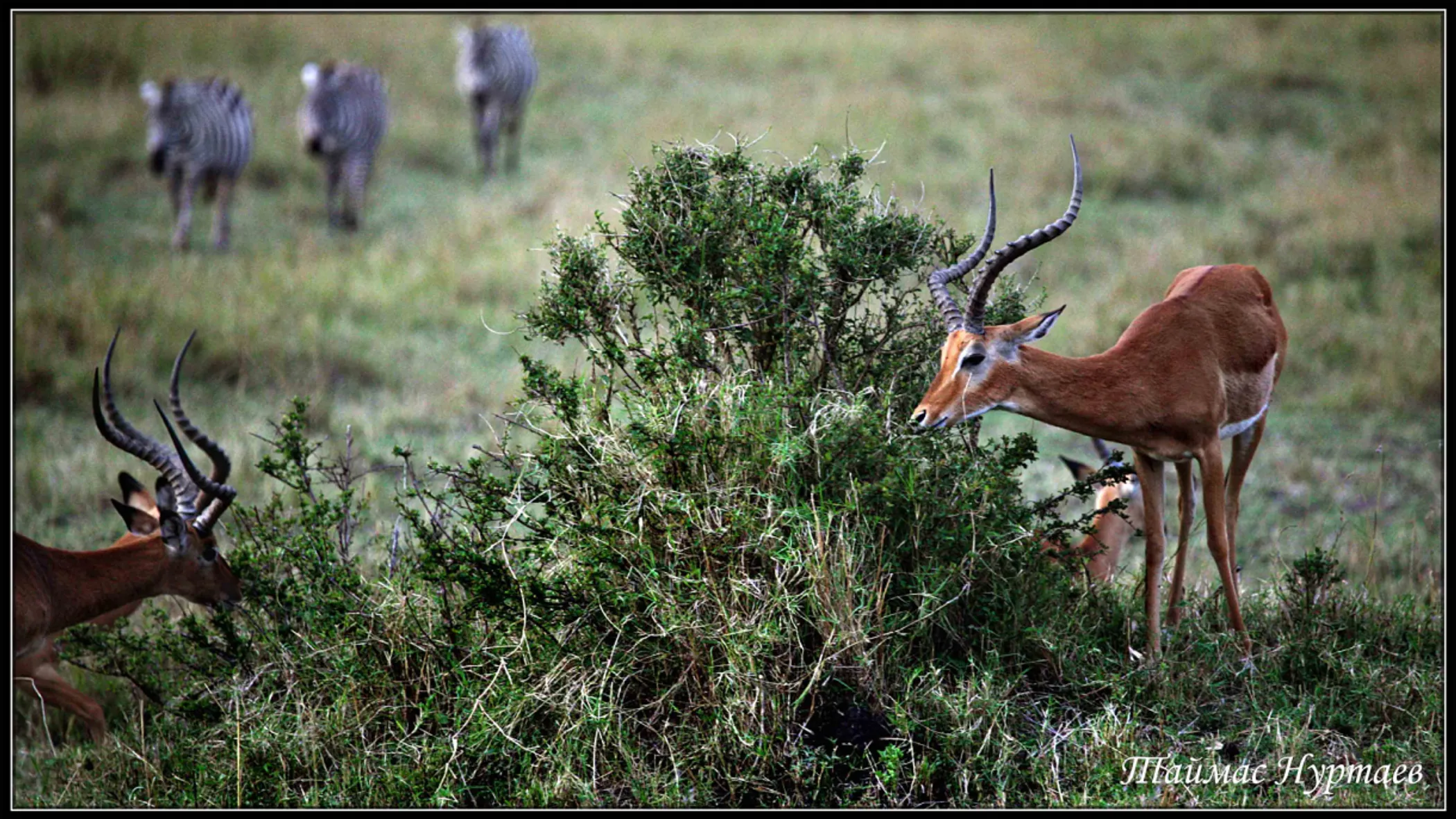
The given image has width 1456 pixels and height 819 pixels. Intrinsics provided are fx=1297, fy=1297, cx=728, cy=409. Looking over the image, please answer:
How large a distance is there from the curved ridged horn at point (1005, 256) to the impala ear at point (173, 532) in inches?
135

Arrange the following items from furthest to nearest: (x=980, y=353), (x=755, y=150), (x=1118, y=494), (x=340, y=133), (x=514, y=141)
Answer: (x=514, y=141) < (x=340, y=133) < (x=755, y=150) < (x=1118, y=494) < (x=980, y=353)

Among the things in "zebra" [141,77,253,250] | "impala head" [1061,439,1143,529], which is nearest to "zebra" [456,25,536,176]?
"zebra" [141,77,253,250]

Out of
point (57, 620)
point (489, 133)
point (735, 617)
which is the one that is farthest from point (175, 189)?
point (735, 617)

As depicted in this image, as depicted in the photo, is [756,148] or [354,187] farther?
[756,148]

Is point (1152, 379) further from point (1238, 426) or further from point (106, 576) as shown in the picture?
point (106, 576)

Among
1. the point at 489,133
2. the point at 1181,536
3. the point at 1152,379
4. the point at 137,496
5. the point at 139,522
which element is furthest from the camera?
the point at 489,133

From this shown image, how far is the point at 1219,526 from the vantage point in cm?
488

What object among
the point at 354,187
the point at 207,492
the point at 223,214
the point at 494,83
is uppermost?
the point at 494,83

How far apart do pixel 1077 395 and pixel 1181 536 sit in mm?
999

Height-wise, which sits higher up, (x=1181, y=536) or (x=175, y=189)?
(x=175, y=189)

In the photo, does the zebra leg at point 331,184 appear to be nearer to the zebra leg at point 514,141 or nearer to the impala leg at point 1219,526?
the zebra leg at point 514,141

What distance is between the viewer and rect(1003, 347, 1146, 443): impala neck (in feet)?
15.0

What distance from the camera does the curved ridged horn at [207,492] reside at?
17.2ft

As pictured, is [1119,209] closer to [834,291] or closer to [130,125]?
[834,291]
